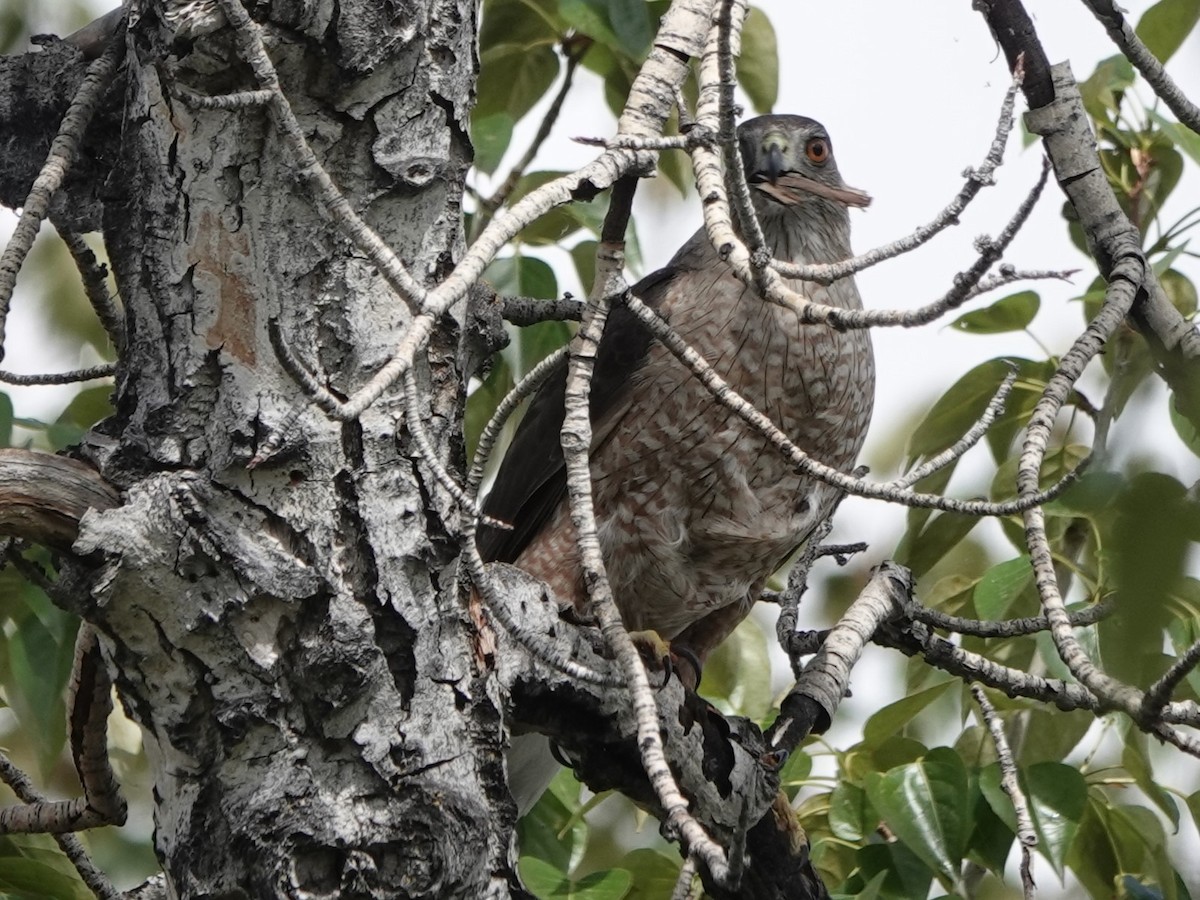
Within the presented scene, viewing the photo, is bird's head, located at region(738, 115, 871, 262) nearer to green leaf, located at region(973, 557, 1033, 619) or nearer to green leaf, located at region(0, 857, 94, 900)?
green leaf, located at region(973, 557, 1033, 619)

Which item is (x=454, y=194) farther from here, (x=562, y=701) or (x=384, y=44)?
(x=562, y=701)

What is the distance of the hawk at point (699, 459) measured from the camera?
3260 millimetres

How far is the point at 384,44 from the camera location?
2.03 meters

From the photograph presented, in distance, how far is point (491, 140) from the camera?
2.99 m

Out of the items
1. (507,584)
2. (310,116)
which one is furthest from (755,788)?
(310,116)

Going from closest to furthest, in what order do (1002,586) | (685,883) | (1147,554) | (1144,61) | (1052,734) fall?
(1147,554) → (685,883) → (1144,61) → (1002,586) → (1052,734)

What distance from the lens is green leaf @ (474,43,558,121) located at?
330 centimetres

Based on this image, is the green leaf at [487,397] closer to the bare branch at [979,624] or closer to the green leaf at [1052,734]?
the bare branch at [979,624]

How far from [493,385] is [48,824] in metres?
1.37

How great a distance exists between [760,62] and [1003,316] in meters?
0.85

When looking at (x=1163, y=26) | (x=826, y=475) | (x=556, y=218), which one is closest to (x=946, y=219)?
(x=826, y=475)

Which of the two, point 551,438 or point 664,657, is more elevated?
point 551,438

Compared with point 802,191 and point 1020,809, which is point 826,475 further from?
point 802,191

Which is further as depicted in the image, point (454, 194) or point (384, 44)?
point (454, 194)
